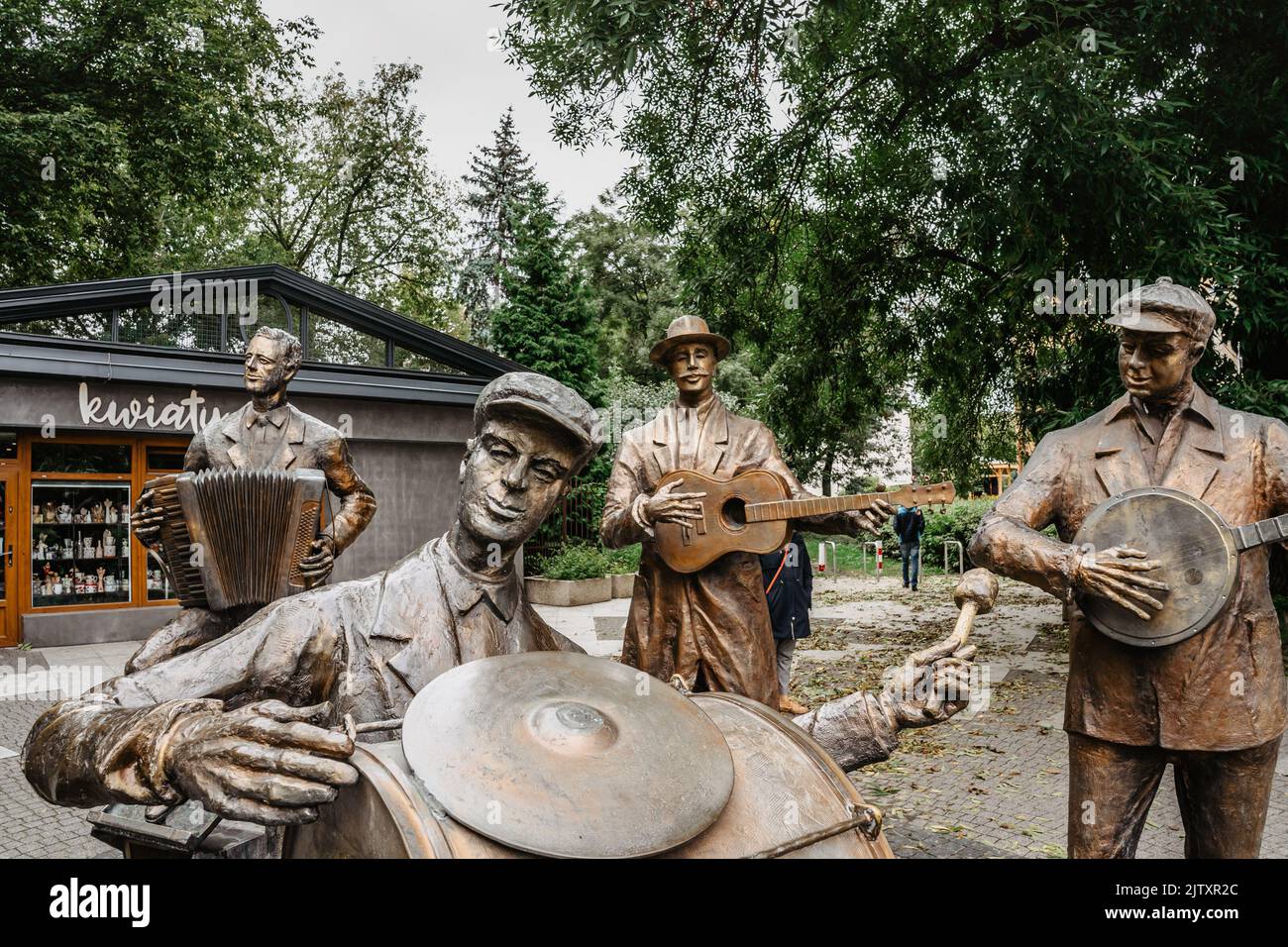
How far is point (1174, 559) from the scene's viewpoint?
243cm

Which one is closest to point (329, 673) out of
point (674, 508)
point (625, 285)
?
point (674, 508)

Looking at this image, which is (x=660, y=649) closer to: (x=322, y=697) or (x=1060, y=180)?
(x=322, y=697)

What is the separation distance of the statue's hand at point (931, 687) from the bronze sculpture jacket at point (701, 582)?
1305 mm

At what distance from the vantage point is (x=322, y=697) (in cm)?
189

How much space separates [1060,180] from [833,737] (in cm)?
657

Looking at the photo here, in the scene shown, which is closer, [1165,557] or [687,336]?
[1165,557]

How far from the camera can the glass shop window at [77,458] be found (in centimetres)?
1177

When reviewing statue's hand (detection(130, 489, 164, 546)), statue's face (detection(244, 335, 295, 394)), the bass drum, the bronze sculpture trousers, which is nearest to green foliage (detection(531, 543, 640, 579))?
statue's face (detection(244, 335, 295, 394))

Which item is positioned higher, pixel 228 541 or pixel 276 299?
pixel 276 299

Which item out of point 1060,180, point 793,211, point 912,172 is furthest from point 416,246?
point 1060,180

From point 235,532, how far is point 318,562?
39cm

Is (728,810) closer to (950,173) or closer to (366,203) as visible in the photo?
(950,173)

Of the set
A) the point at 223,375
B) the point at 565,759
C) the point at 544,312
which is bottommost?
the point at 565,759

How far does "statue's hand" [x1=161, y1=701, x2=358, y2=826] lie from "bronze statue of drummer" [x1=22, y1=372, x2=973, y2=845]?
32 millimetres
